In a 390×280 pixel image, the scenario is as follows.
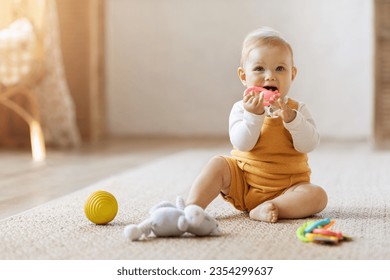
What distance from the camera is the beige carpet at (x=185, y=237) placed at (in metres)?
0.99

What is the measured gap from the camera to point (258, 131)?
4.16 feet

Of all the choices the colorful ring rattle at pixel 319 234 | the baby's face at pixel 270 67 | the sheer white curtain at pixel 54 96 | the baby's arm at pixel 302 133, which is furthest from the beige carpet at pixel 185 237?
the sheer white curtain at pixel 54 96

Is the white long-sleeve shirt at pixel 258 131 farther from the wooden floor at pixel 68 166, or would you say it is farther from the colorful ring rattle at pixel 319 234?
the wooden floor at pixel 68 166

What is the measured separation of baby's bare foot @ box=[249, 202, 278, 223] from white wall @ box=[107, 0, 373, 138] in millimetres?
2148

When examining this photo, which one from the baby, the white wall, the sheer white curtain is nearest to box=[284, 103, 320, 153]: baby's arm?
the baby

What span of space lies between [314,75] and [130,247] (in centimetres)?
245

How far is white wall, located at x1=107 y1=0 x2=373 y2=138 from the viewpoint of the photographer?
130 inches

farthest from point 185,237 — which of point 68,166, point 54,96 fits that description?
point 54,96

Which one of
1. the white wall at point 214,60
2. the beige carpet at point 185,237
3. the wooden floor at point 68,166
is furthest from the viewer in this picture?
the white wall at point 214,60

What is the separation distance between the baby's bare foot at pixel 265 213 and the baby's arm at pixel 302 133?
127 millimetres

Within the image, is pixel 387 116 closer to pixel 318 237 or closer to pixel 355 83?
pixel 355 83

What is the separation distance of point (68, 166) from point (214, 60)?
4.79 ft

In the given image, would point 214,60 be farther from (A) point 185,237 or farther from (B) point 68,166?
(A) point 185,237

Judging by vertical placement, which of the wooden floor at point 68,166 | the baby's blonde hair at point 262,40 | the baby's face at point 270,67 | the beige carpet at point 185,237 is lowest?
the wooden floor at point 68,166
